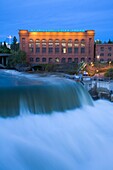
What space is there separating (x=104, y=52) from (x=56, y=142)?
68.8 metres

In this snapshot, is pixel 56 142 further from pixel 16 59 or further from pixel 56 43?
pixel 56 43

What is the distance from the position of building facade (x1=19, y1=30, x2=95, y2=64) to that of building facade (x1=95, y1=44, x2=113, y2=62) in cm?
177

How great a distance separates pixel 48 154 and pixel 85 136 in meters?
2.46

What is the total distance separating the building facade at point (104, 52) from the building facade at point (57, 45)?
1771 mm

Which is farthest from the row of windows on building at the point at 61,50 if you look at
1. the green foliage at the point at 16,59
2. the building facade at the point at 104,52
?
the green foliage at the point at 16,59

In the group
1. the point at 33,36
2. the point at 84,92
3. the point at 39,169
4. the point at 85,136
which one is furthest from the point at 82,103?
the point at 33,36

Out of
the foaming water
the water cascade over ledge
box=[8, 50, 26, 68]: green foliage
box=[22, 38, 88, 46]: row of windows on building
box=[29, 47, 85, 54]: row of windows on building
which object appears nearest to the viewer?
the foaming water

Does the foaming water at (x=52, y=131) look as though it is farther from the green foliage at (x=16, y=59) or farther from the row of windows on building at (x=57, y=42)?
the row of windows on building at (x=57, y=42)

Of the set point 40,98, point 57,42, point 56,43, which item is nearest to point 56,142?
point 40,98

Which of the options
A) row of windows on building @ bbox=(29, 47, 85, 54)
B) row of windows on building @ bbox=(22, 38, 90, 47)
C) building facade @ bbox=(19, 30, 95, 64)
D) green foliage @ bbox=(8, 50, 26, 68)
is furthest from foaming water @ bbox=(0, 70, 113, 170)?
row of windows on building @ bbox=(29, 47, 85, 54)

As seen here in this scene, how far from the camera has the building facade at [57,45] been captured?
250ft

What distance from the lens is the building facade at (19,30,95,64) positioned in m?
76.3

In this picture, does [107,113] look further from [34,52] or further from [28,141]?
[34,52]

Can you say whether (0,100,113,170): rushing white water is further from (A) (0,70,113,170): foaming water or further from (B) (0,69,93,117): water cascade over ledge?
(B) (0,69,93,117): water cascade over ledge
